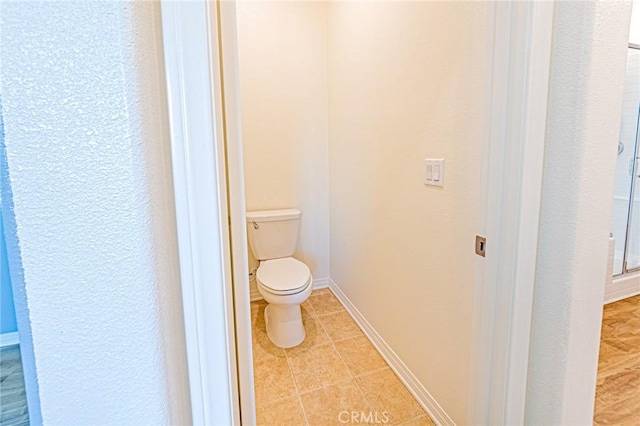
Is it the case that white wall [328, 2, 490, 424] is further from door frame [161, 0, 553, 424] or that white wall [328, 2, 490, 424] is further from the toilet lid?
the toilet lid

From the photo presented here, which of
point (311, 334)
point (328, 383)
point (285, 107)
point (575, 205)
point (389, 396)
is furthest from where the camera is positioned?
point (285, 107)

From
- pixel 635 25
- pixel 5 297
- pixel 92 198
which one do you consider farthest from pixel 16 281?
pixel 635 25

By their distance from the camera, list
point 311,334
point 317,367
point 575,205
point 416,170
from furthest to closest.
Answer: point 311,334 → point 317,367 → point 416,170 → point 575,205

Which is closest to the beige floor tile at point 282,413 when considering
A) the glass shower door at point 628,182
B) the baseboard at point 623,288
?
the baseboard at point 623,288

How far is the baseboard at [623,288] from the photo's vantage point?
8.11 feet

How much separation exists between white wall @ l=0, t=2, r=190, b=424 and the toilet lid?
1373 mm

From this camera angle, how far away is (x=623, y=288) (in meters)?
2.53

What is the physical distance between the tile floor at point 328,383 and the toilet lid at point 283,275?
396 millimetres

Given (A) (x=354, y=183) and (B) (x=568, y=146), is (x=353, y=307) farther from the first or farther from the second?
(B) (x=568, y=146)

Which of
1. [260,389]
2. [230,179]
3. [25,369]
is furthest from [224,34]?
[260,389]

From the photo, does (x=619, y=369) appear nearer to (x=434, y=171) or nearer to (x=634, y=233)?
(x=634, y=233)

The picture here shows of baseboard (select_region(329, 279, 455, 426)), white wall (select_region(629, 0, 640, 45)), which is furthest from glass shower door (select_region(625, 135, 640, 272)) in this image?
baseboard (select_region(329, 279, 455, 426))

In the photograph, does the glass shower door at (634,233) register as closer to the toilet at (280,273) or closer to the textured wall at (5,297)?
the toilet at (280,273)

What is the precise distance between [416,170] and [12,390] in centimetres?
139
